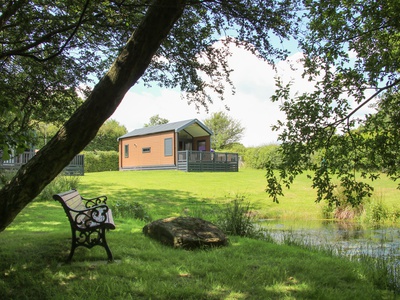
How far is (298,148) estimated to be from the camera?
167 inches

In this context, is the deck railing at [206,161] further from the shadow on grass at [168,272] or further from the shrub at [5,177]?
the shadow on grass at [168,272]

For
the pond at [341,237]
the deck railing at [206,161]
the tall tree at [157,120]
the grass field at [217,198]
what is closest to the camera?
the pond at [341,237]

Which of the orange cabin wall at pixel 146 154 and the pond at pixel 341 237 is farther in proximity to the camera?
the orange cabin wall at pixel 146 154

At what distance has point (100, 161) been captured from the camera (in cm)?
3412

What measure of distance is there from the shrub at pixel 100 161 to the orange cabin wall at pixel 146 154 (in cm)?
132

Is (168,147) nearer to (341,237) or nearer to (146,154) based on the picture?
(146,154)

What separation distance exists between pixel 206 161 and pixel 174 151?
9.37ft

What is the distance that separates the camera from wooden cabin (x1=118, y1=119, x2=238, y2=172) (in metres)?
27.1

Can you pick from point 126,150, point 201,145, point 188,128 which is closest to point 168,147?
point 188,128

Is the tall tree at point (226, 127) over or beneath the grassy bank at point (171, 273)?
over

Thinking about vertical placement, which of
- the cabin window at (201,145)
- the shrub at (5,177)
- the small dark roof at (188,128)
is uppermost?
the small dark roof at (188,128)

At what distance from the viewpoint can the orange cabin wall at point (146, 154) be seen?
95.6 ft

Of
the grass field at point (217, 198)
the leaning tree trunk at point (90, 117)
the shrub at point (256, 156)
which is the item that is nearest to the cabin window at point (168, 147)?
the shrub at point (256, 156)

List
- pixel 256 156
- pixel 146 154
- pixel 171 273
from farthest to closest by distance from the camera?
pixel 256 156 < pixel 146 154 < pixel 171 273
